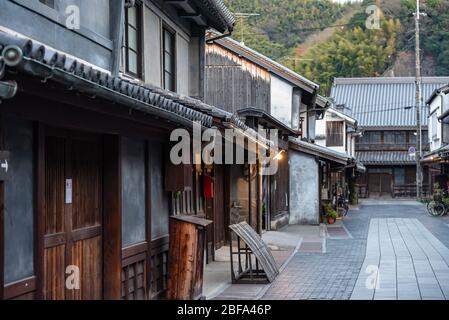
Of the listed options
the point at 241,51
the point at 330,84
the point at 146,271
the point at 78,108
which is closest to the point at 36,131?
the point at 78,108

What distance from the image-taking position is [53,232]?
8031 millimetres

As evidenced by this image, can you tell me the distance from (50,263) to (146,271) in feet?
9.63

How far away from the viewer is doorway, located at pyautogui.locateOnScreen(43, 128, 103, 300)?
795 cm

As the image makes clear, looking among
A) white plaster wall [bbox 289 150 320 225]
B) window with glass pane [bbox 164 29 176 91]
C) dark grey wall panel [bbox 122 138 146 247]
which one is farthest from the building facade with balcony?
dark grey wall panel [bbox 122 138 146 247]

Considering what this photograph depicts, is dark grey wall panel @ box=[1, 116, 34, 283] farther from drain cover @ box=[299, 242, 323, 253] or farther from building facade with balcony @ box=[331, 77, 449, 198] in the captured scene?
building facade with balcony @ box=[331, 77, 449, 198]

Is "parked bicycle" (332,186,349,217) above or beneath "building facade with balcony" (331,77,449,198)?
beneath

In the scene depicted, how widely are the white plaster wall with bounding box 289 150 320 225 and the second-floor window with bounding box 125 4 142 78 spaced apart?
60.9 ft

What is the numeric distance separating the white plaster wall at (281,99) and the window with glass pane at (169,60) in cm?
1480

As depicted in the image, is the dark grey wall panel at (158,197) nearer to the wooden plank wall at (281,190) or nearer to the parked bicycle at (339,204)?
the wooden plank wall at (281,190)

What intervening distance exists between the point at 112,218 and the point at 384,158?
176 ft

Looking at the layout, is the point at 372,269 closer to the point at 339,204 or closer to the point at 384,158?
the point at 339,204

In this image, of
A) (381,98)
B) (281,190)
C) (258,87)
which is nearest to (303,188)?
(281,190)
